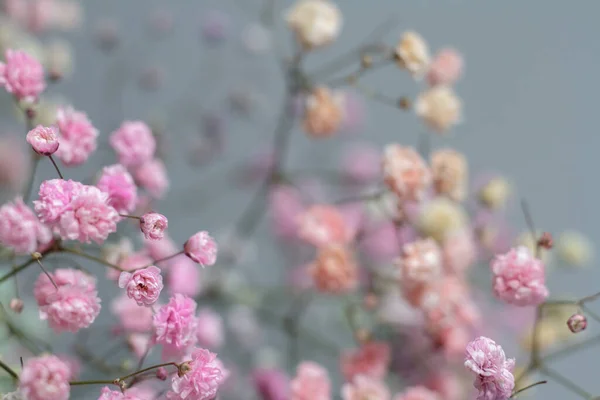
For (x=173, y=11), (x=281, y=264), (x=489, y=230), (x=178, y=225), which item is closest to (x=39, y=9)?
(x=173, y=11)

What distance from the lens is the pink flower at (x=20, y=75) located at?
0.44m

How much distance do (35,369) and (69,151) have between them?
0.49 feet

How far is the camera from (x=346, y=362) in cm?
62

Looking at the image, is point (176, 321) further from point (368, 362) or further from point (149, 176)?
point (368, 362)

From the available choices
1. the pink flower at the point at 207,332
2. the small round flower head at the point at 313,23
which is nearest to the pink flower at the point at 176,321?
the pink flower at the point at 207,332

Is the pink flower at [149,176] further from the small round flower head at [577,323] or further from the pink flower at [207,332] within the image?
the small round flower head at [577,323]

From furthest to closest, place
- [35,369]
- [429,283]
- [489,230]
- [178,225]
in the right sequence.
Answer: [178,225] < [489,230] < [429,283] < [35,369]

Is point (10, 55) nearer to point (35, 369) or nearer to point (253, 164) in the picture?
point (35, 369)

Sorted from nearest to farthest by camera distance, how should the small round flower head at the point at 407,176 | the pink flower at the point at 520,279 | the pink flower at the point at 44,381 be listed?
1. the pink flower at the point at 44,381
2. the pink flower at the point at 520,279
3. the small round flower head at the point at 407,176

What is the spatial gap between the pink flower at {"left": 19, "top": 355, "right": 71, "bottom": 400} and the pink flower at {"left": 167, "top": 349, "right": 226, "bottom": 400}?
6cm

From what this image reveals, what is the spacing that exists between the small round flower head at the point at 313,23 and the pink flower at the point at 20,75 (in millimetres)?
263

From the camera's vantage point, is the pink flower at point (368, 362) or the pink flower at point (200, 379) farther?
the pink flower at point (368, 362)

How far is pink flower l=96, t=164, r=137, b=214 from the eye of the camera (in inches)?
16.7

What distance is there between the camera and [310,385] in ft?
1.73
